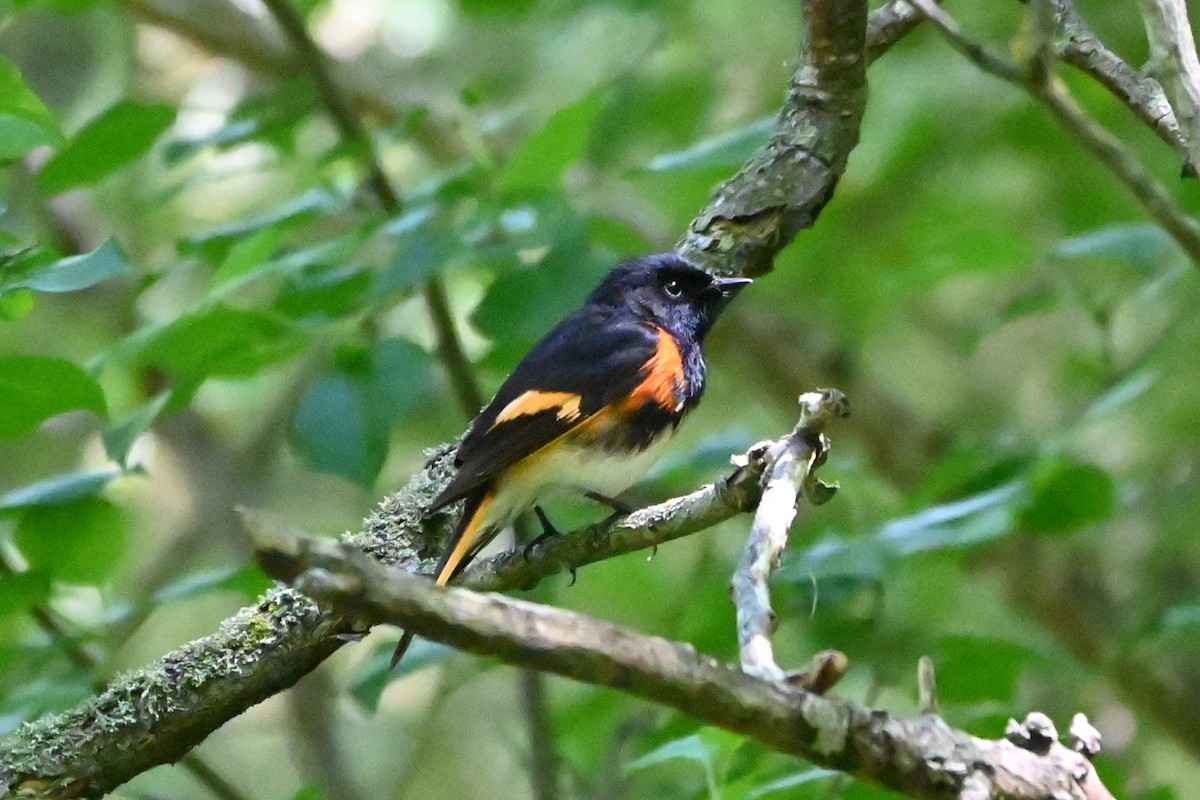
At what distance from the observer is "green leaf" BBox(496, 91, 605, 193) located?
2879mm

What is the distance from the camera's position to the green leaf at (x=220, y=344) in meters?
2.59

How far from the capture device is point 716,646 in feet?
10.0

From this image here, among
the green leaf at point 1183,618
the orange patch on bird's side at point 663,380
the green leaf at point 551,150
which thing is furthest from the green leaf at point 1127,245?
the green leaf at point 551,150

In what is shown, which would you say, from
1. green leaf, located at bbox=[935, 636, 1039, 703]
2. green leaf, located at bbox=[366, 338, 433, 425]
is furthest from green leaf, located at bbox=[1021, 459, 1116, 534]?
green leaf, located at bbox=[366, 338, 433, 425]

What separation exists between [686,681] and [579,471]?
1.73 m

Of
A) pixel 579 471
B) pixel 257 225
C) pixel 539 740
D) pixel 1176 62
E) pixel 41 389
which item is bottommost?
pixel 539 740

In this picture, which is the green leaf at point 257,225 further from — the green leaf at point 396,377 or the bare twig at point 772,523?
the bare twig at point 772,523

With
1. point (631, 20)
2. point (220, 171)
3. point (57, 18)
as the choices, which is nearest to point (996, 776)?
point (220, 171)

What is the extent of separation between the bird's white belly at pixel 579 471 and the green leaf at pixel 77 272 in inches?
38.7

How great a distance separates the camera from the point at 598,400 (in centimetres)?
295

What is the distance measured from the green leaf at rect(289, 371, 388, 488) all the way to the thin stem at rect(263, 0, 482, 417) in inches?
23.0

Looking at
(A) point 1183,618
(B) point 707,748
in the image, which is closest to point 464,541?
(B) point 707,748

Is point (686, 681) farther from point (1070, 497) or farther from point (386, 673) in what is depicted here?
point (1070, 497)

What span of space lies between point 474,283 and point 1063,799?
414 centimetres
